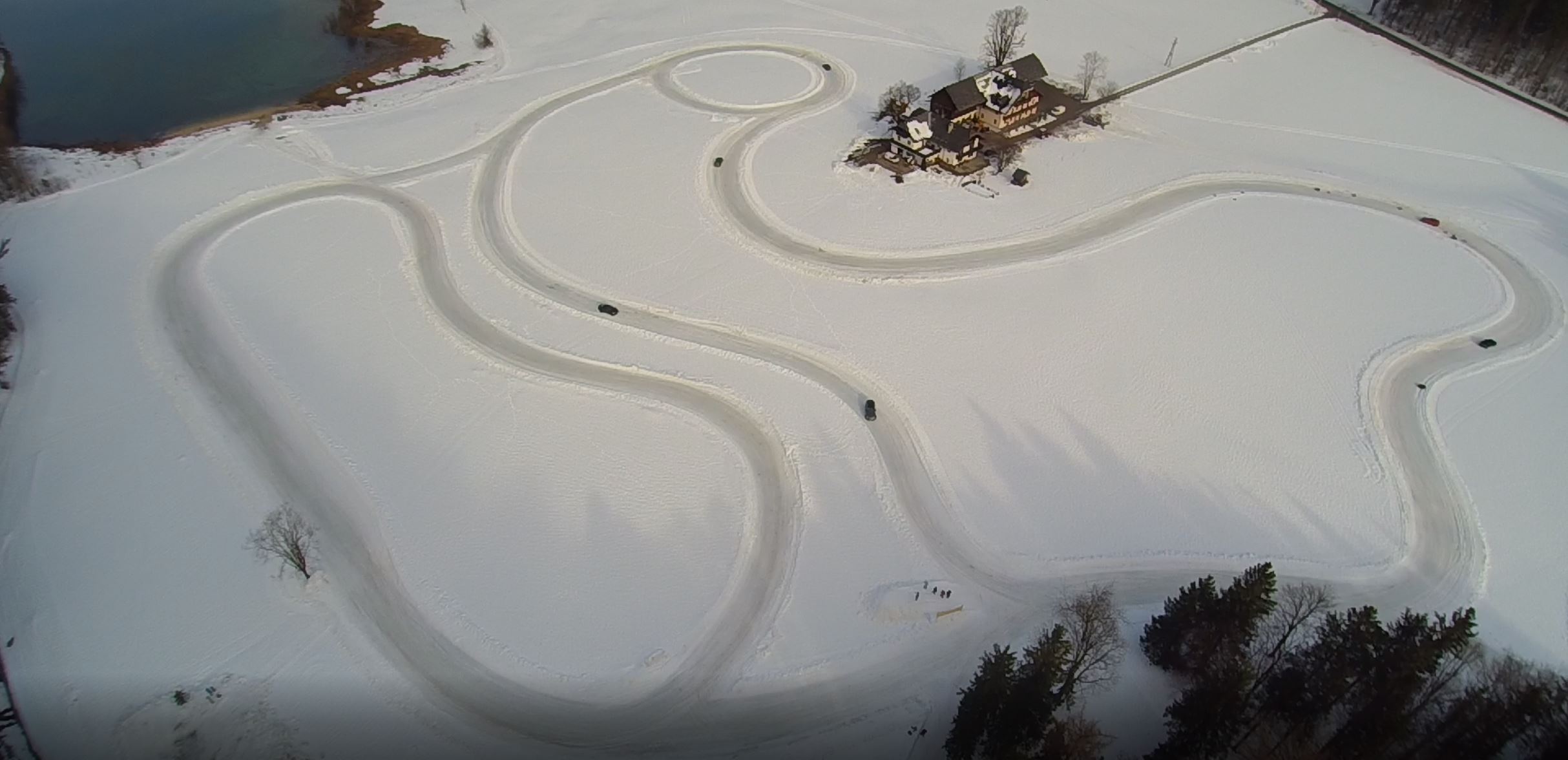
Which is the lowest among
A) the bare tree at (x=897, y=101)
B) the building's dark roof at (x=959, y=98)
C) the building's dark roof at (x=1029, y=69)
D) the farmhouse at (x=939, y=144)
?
the farmhouse at (x=939, y=144)

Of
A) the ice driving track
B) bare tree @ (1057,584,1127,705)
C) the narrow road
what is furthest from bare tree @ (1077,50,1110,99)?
bare tree @ (1057,584,1127,705)

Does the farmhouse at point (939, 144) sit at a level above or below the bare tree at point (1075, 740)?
above

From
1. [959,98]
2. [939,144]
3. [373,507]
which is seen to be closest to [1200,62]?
[959,98]

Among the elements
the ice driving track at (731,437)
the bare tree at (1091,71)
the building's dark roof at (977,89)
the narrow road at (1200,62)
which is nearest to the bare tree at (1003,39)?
the bare tree at (1091,71)

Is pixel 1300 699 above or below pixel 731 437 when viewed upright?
below

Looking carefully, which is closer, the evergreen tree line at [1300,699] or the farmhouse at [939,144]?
the evergreen tree line at [1300,699]

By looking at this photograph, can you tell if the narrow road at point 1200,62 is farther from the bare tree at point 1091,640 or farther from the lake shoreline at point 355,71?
the lake shoreline at point 355,71

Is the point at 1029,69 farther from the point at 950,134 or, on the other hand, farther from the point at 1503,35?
the point at 1503,35
